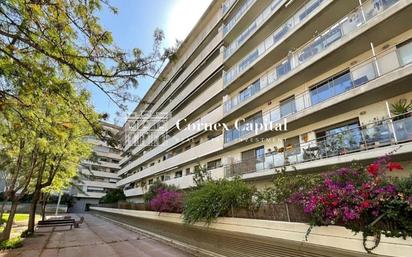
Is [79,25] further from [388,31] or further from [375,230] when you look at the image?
[388,31]

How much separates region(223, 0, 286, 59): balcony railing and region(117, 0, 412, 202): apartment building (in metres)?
0.10

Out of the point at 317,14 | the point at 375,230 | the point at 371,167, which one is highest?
the point at 317,14

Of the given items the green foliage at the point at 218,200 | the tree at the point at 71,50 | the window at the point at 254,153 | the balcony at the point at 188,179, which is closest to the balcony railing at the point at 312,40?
the window at the point at 254,153

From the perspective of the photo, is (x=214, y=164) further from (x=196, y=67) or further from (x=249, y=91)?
(x=196, y=67)

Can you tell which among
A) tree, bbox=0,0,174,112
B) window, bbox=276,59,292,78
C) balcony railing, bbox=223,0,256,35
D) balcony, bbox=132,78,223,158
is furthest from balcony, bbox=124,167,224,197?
tree, bbox=0,0,174,112

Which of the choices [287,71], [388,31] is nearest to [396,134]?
[388,31]

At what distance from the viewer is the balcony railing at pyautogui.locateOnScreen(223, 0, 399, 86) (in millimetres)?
10305

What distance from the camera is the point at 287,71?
540 inches

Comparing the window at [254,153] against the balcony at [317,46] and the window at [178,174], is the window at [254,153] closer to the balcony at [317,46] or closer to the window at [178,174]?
the balcony at [317,46]

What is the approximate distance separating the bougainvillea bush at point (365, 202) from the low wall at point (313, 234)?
121 mm

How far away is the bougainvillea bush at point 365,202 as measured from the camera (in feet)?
13.3

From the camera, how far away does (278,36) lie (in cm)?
1495

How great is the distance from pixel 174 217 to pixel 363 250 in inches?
386

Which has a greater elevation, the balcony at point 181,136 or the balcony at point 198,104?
the balcony at point 198,104
